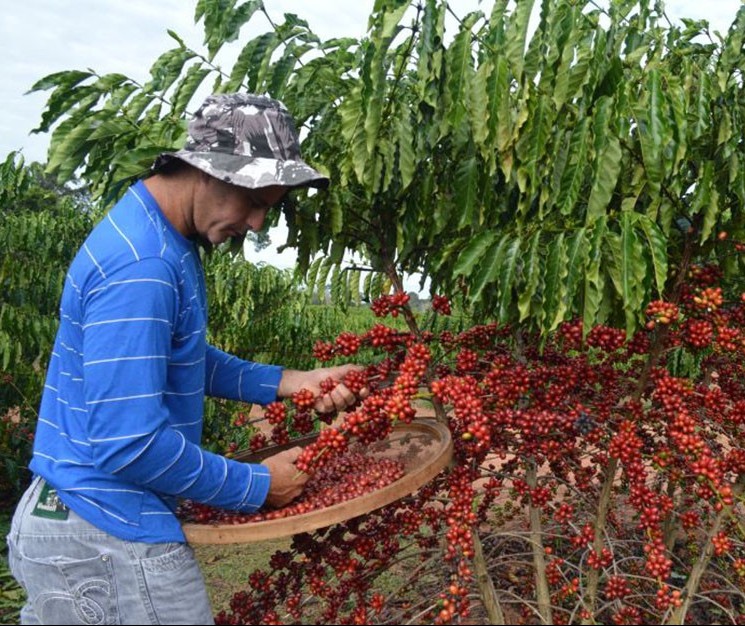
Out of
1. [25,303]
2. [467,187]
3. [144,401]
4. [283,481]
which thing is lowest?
[25,303]

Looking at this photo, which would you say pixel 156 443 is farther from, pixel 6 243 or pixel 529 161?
pixel 6 243

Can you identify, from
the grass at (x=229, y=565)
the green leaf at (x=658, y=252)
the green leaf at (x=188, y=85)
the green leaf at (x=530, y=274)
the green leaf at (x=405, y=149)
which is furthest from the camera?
the grass at (x=229, y=565)

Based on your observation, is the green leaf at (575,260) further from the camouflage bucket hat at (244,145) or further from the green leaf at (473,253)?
the camouflage bucket hat at (244,145)

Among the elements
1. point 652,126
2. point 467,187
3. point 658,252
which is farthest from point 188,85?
point 658,252

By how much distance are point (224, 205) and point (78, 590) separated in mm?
973

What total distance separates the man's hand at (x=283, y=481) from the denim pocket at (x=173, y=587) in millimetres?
251

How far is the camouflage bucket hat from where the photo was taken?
5.54ft

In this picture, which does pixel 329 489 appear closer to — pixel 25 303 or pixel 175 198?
pixel 175 198

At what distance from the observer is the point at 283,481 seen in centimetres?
184

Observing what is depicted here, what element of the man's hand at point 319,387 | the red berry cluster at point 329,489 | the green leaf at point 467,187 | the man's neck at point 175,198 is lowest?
the red berry cluster at point 329,489

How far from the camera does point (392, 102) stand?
220cm

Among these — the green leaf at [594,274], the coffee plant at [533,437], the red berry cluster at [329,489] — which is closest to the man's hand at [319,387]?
the coffee plant at [533,437]

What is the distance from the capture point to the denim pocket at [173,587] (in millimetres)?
1672

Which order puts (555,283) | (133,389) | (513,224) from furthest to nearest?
(513,224)
(555,283)
(133,389)
